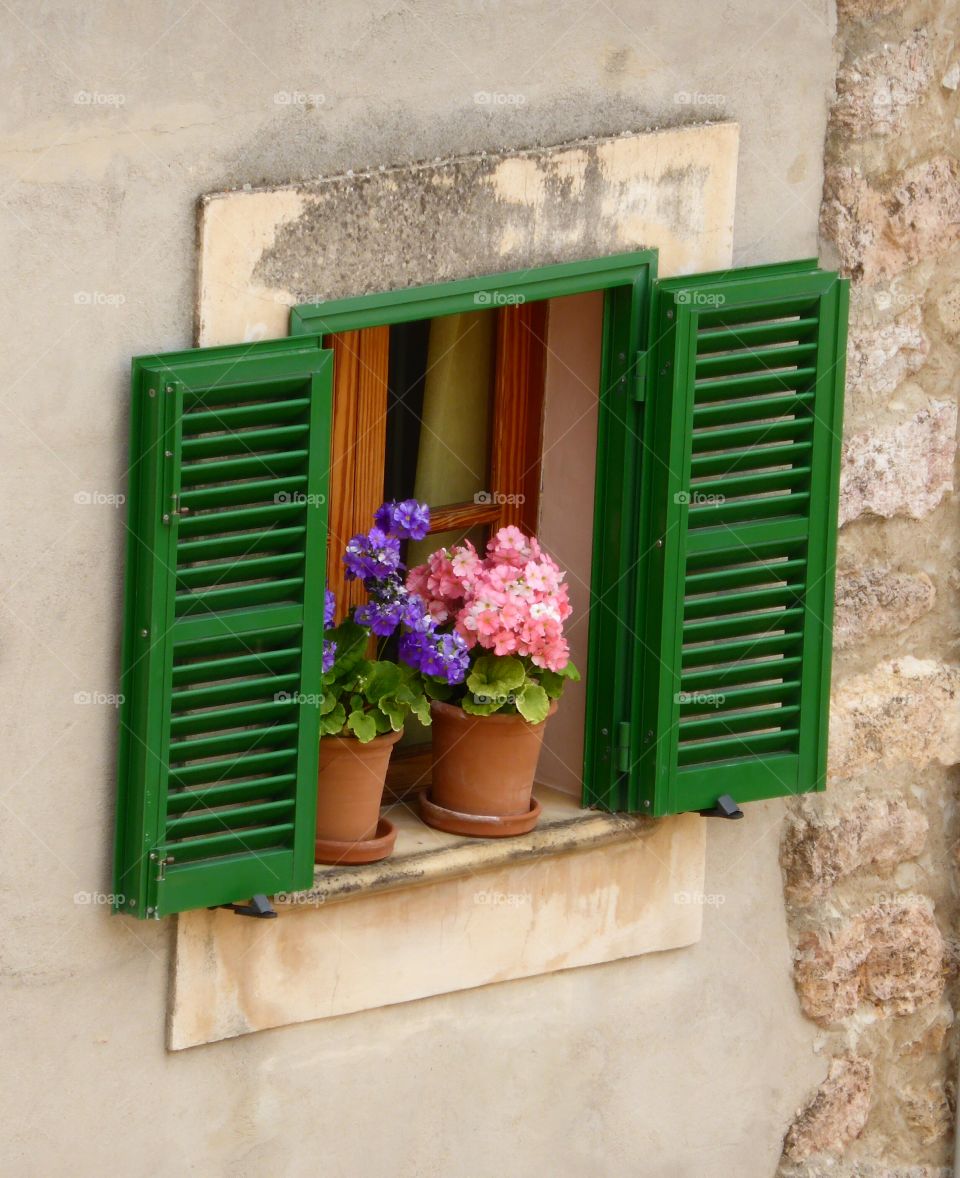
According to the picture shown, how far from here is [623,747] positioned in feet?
17.2

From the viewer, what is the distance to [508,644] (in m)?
4.93

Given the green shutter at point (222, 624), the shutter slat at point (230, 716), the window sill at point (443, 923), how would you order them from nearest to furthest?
1. the green shutter at point (222, 624)
2. the shutter slat at point (230, 716)
3. the window sill at point (443, 923)

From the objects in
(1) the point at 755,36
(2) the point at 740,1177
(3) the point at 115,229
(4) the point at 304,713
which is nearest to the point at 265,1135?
(4) the point at 304,713

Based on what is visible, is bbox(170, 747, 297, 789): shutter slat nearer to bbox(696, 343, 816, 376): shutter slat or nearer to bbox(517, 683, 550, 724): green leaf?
bbox(517, 683, 550, 724): green leaf

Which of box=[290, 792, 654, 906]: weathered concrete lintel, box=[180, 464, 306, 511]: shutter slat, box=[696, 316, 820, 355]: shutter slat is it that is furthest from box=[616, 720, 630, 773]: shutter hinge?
box=[180, 464, 306, 511]: shutter slat

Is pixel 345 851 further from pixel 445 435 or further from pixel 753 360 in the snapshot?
pixel 753 360

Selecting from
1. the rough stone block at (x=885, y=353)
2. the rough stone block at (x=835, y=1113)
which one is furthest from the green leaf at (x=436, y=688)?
the rough stone block at (x=835, y=1113)

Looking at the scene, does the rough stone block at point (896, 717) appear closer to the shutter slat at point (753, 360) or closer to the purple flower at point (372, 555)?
the shutter slat at point (753, 360)

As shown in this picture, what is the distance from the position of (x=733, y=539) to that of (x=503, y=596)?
610 mm

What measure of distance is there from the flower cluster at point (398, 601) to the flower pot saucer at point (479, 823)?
0.33 meters

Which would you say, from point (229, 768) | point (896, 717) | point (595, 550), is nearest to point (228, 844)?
point (229, 768)

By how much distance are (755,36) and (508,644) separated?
1574 mm

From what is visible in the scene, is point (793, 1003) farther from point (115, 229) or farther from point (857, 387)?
point (115, 229)

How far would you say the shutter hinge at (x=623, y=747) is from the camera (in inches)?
206
